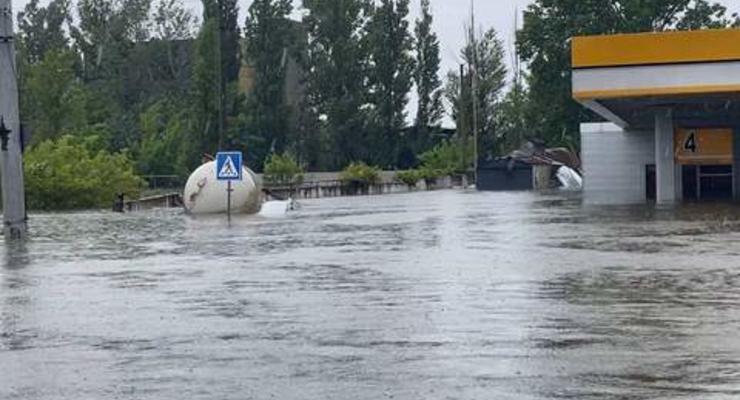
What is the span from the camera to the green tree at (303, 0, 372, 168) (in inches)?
3553

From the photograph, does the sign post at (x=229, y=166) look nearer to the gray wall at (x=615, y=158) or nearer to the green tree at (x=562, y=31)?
the gray wall at (x=615, y=158)

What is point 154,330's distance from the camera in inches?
481

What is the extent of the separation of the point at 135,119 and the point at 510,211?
61633 mm

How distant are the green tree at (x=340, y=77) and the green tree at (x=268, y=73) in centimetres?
321

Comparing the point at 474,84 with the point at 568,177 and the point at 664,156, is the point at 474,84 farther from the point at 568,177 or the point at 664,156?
the point at 664,156

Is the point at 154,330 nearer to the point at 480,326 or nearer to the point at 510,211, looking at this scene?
the point at 480,326

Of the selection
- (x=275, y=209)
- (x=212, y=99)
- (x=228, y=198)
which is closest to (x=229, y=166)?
(x=228, y=198)

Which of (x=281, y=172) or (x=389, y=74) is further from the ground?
(x=389, y=74)

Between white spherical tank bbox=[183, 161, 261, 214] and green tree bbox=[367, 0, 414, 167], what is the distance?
51.3m

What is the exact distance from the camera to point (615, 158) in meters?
57.6

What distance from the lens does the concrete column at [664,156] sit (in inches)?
1889

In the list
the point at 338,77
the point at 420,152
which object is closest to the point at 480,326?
the point at 338,77

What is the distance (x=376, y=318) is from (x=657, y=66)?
30.3 m

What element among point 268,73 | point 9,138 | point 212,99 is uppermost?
point 268,73
